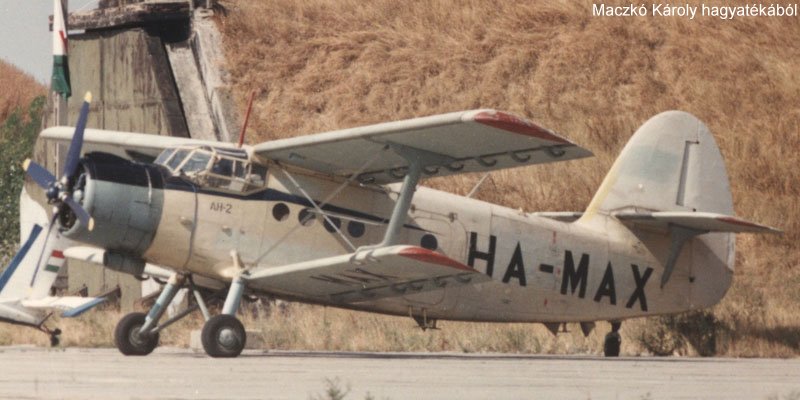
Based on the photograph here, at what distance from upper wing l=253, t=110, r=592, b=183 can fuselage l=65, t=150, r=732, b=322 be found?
1.04 feet

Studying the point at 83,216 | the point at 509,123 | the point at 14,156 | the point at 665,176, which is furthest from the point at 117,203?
the point at 14,156

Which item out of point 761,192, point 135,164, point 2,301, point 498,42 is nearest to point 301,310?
point 2,301

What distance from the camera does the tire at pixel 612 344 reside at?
685 inches

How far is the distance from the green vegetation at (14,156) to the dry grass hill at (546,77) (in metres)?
6.05

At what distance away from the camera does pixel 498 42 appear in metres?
31.3

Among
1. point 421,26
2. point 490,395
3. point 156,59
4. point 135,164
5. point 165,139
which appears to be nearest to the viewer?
point 490,395

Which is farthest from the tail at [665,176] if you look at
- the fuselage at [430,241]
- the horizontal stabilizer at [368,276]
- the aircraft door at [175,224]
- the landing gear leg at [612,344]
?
the aircraft door at [175,224]

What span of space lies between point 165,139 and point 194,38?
44.9 feet

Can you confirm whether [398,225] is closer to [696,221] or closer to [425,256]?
[425,256]

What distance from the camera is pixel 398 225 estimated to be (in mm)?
15180

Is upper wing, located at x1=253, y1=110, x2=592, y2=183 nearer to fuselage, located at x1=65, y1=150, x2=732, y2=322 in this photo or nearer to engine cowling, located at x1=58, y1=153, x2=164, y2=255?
fuselage, located at x1=65, y1=150, x2=732, y2=322

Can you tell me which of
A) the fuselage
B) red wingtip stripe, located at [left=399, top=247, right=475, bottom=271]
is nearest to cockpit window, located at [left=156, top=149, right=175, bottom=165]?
the fuselage

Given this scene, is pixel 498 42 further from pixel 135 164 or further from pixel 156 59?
pixel 135 164

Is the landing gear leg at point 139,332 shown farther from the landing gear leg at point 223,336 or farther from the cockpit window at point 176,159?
the cockpit window at point 176,159
